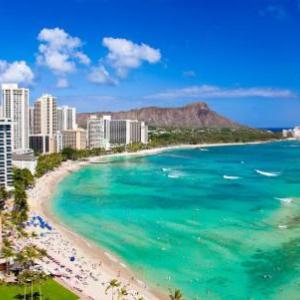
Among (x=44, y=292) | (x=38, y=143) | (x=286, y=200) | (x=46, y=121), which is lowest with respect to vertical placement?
(x=44, y=292)

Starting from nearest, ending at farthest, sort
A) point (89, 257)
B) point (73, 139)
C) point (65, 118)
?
point (89, 257) → point (73, 139) → point (65, 118)

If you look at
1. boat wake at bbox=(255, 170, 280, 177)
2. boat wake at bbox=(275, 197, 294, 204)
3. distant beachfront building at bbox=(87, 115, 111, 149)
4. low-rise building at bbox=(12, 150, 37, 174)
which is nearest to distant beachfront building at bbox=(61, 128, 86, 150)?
distant beachfront building at bbox=(87, 115, 111, 149)

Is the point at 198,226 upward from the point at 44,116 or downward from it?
downward

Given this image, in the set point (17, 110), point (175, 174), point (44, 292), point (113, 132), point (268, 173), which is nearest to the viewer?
point (44, 292)

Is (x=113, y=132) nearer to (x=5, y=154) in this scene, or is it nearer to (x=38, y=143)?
(x=38, y=143)

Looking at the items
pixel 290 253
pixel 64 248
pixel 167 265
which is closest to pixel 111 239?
pixel 64 248

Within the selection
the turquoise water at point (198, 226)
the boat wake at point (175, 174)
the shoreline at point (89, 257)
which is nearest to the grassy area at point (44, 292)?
the shoreline at point (89, 257)

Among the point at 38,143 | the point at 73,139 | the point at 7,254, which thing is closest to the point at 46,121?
the point at 38,143
